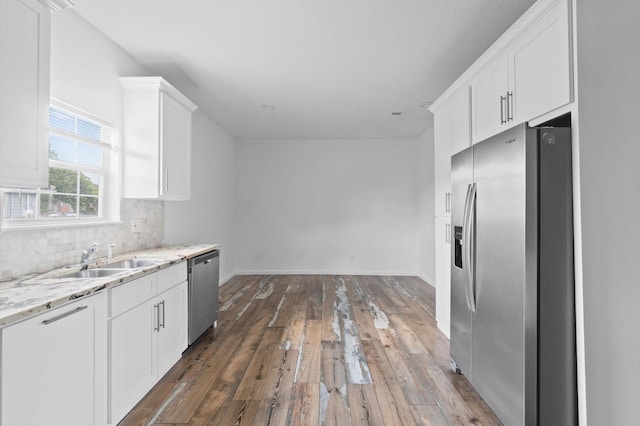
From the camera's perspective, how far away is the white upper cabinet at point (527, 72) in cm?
172

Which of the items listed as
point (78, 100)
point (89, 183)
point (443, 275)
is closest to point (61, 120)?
point (78, 100)

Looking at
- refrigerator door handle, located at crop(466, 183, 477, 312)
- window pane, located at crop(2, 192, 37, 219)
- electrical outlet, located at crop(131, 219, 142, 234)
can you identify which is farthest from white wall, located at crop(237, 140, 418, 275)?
window pane, located at crop(2, 192, 37, 219)

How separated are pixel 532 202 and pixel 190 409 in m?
2.38

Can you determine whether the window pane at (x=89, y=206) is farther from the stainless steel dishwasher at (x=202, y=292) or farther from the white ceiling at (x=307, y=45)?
the white ceiling at (x=307, y=45)

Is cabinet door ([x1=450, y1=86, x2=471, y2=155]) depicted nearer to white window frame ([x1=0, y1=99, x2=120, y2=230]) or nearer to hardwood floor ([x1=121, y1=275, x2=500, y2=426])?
hardwood floor ([x1=121, y1=275, x2=500, y2=426])

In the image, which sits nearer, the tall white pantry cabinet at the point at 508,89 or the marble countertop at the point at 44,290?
the marble countertop at the point at 44,290

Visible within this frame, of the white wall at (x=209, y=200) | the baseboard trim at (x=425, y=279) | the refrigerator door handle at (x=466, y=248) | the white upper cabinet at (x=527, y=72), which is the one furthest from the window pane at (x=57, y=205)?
the baseboard trim at (x=425, y=279)

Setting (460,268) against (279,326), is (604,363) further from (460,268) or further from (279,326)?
(279,326)

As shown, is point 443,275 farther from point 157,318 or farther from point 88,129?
point 88,129

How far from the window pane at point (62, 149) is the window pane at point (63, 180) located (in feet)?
0.29

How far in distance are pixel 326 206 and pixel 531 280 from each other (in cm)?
509

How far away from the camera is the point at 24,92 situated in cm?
163

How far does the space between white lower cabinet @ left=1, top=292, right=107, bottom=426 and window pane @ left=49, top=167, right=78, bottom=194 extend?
44.9 inches

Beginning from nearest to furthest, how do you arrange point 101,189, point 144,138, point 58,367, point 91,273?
point 58,367
point 91,273
point 101,189
point 144,138
